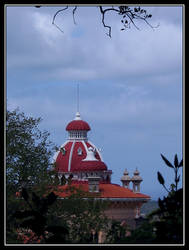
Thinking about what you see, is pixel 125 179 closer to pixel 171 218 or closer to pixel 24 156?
pixel 24 156

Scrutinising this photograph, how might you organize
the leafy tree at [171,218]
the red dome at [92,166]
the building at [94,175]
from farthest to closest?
the red dome at [92,166] < the building at [94,175] < the leafy tree at [171,218]

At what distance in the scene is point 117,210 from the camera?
2731 inches

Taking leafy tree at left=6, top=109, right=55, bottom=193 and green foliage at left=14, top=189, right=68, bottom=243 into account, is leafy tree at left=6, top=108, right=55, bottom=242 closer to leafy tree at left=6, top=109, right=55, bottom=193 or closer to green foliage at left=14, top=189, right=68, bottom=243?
leafy tree at left=6, top=109, right=55, bottom=193

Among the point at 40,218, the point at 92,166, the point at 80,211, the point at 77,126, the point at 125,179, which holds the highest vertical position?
the point at 77,126

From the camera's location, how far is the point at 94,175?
259 feet

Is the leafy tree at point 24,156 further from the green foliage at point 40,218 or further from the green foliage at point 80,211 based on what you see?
the green foliage at point 40,218

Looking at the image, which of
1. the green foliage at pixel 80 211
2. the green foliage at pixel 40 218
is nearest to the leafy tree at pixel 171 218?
the green foliage at pixel 40 218

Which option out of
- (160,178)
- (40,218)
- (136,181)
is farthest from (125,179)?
(40,218)

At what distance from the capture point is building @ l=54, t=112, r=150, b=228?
69188 millimetres

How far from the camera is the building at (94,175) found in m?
69.2
